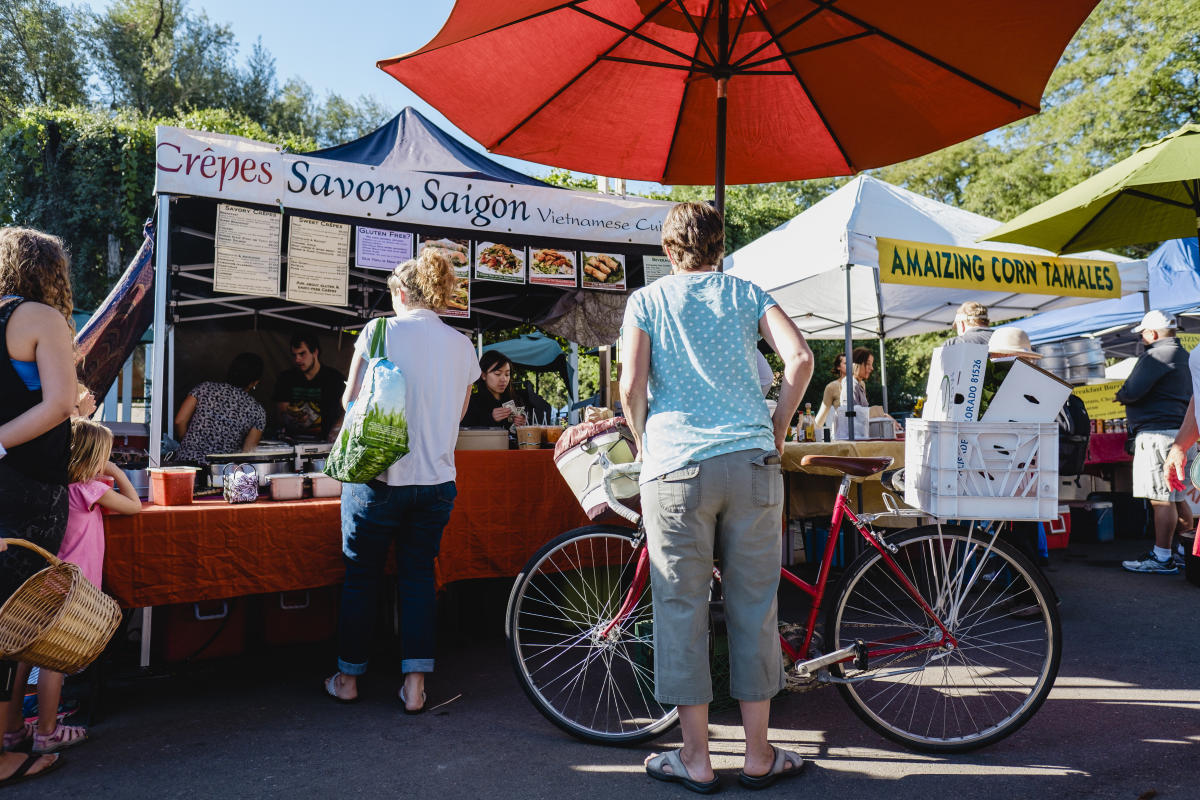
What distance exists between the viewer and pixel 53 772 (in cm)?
271

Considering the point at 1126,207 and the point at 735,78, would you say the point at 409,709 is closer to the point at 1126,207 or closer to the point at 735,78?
the point at 735,78

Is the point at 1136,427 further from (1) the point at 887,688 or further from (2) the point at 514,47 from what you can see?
(2) the point at 514,47

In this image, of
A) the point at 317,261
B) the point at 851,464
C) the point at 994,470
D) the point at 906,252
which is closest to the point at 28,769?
the point at 317,261

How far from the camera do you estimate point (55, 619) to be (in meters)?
2.38

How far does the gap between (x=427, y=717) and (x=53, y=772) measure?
1301 millimetres

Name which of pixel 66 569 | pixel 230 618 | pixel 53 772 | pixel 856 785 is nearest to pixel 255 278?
pixel 230 618

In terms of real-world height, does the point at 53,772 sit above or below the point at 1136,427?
below

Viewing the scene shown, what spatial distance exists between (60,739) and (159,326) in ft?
6.44

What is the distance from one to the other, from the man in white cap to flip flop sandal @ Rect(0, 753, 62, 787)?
7223 mm

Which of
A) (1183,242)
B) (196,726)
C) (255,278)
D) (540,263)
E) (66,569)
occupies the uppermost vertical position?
(1183,242)

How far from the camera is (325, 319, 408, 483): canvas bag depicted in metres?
3.05

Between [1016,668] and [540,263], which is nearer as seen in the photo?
[1016,668]

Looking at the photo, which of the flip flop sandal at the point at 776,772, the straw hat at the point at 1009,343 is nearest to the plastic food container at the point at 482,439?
the flip flop sandal at the point at 776,772

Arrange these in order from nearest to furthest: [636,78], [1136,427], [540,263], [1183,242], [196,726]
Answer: [196,726] < [636,78] < [540,263] < [1136,427] < [1183,242]
